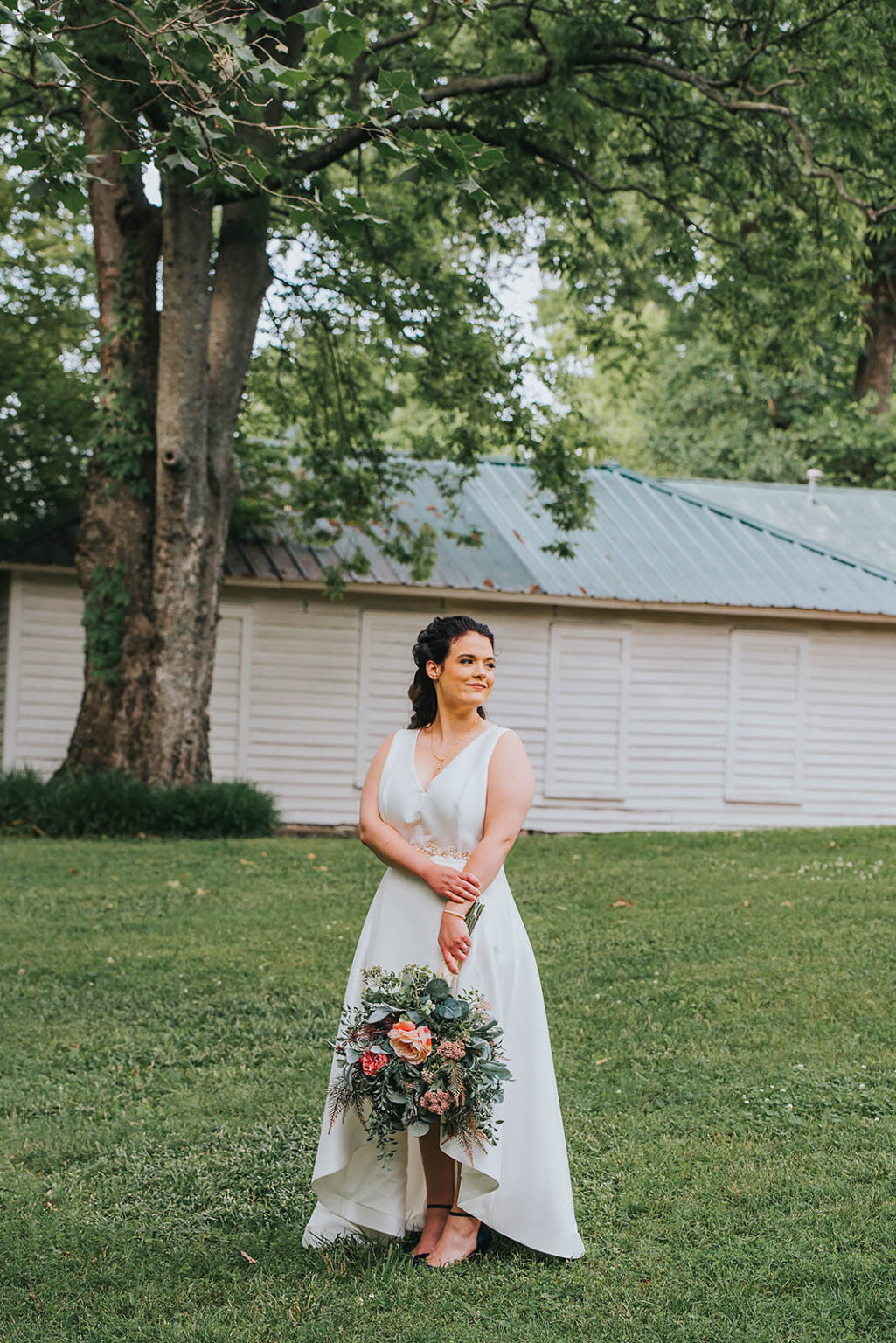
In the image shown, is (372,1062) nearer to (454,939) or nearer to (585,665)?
(454,939)

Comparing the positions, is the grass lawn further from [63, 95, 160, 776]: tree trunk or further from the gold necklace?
[63, 95, 160, 776]: tree trunk

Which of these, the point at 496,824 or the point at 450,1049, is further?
the point at 496,824

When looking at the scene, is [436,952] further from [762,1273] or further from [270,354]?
[270,354]

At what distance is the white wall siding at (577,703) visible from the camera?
51.1 feet

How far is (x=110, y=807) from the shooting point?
12.5m

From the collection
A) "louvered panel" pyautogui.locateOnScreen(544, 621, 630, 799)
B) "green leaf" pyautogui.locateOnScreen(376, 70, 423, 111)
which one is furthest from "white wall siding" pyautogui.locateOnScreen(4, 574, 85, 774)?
"green leaf" pyautogui.locateOnScreen(376, 70, 423, 111)

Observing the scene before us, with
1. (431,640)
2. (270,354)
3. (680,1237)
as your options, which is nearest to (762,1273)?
(680,1237)

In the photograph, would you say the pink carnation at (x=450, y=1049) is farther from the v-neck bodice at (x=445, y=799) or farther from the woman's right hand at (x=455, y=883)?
the v-neck bodice at (x=445, y=799)

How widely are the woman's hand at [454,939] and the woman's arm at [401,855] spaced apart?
0.05 m

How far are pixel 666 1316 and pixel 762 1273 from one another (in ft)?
1.43

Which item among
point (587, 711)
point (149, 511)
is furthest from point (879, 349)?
point (149, 511)

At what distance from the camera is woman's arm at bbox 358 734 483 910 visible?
3.73m

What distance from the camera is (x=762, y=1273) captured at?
3.92 meters

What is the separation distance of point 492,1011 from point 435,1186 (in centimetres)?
59
